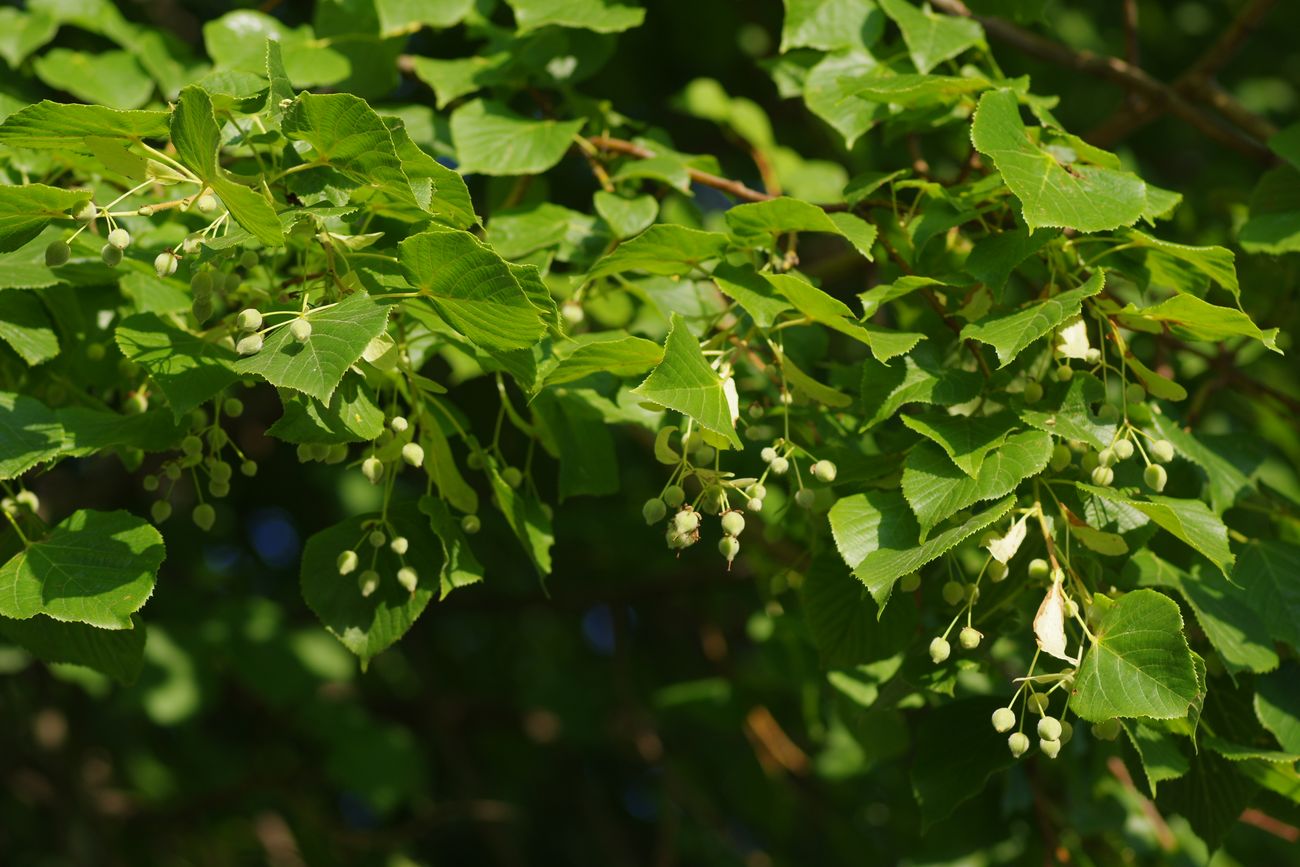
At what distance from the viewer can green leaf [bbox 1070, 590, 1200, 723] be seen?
1.77m

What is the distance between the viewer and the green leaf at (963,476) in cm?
183

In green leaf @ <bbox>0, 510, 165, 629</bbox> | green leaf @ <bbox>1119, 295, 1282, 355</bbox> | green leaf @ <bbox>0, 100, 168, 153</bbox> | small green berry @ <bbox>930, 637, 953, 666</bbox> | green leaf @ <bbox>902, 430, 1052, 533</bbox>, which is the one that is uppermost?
green leaf @ <bbox>0, 100, 168, 153</bbox>

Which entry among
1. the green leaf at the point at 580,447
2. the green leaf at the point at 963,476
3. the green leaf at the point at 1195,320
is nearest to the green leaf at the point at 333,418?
the green leaf at the point at 580,447

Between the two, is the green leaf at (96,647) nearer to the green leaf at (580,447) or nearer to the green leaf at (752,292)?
the green leaf at (580,447)

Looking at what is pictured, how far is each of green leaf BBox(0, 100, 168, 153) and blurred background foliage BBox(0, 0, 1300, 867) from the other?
4.65 ft

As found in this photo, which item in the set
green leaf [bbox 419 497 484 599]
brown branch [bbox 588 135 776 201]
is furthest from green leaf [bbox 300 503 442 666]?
brown branch [bbox 588 135 776 201]

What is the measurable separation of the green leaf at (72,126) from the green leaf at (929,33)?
147 centimetres

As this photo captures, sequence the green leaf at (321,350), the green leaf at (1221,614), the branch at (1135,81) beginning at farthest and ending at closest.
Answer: the branch at (1135,81), the green leaf at (1221,614), the green leaf at (321,350)

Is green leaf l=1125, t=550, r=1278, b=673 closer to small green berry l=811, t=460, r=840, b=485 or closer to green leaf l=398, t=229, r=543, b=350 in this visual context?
small green berry l=811, t=460, r=840, b=485

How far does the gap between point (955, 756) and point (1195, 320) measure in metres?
0.89

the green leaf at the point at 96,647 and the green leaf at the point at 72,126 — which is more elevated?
the green leaf at the point at 72,126

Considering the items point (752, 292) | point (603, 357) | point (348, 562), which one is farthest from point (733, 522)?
point (348, 562)

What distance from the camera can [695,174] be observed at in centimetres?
264

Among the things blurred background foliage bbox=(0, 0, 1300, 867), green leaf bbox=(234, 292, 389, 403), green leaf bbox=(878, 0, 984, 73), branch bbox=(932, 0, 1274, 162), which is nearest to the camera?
green leaf bbox=(234, 292, 389, 403)
